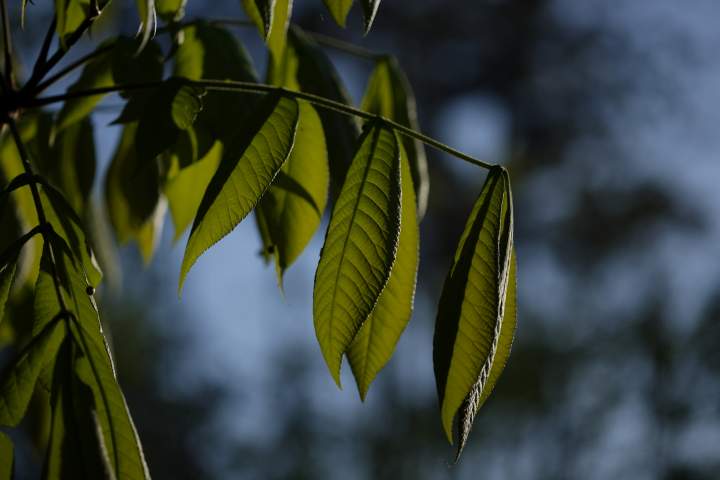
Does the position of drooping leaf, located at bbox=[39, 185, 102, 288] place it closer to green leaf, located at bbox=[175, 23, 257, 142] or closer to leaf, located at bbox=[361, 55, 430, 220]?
green leaf, located at bbox=[175, 23, 257, 142]

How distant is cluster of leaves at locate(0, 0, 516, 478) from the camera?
2.16 ft

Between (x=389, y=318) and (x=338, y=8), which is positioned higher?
(x=338, y=8)

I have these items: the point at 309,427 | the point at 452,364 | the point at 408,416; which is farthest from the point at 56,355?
the point at 309,427

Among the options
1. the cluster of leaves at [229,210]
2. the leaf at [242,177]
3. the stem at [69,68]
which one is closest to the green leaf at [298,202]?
the cluster of leaves at [229,210]

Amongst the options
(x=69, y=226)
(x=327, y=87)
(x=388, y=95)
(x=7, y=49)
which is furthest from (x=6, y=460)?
(x=388, y=95)

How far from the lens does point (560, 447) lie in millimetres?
7949

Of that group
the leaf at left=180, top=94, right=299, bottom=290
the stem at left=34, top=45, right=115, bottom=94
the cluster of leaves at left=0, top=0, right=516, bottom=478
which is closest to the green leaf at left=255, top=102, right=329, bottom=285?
the cluster of leaves at left=0, top=0, right=516, bottom=478

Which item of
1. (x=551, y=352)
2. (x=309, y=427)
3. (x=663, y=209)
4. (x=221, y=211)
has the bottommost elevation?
(x=309, y=427)

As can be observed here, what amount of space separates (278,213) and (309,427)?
8759 mm

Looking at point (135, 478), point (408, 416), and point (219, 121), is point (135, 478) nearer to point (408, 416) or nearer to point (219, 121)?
point (219, 121)

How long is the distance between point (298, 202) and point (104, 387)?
305mm

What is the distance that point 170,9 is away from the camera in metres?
0.98

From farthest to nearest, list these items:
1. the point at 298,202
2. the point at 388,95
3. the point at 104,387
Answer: the point at 388,95
the point at 298,202
the point at 104,387

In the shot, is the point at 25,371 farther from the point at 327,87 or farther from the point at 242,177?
the point at 327,87
